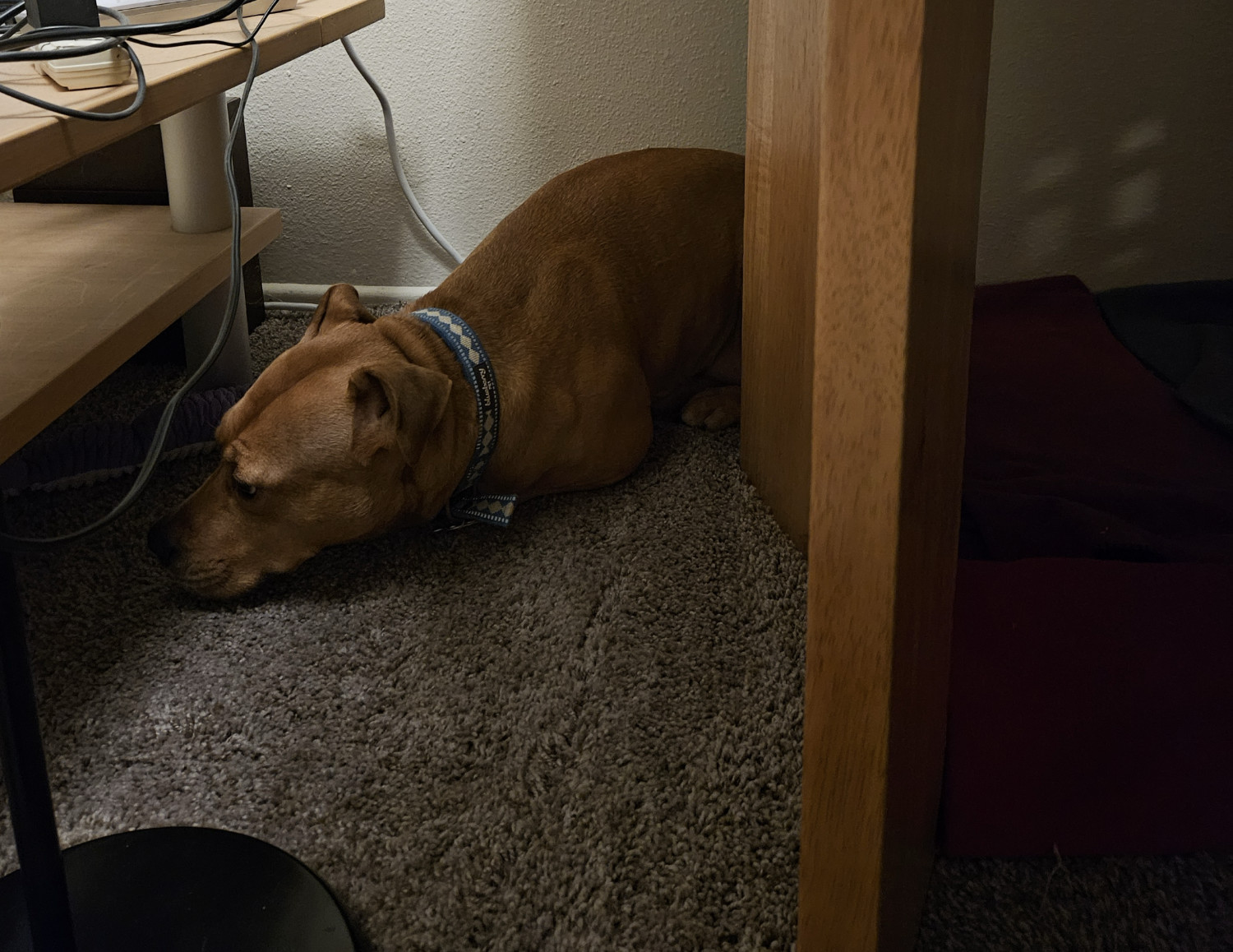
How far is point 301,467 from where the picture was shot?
1.18 meters

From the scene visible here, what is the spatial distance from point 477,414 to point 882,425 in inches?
35.4

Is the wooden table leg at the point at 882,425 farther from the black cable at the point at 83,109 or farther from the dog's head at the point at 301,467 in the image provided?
the dog's head at the point at 301,467

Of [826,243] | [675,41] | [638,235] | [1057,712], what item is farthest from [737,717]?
[675,41]

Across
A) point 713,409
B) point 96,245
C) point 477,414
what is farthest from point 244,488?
point 713,409

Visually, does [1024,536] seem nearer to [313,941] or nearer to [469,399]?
[469,399]

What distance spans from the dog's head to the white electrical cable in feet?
2.67

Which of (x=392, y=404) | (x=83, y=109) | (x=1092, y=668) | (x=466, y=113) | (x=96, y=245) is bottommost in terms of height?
(x=1092, y=668)

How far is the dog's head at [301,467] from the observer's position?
46.3 inches

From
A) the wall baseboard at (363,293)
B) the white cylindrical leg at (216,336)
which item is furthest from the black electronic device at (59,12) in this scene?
the wall baseboard at (363,293)

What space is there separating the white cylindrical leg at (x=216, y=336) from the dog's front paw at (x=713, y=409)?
690mm

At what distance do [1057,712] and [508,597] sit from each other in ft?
1.97

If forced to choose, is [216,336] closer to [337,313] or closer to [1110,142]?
[337,313]

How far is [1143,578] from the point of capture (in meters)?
0.97

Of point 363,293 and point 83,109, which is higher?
point 83,109
